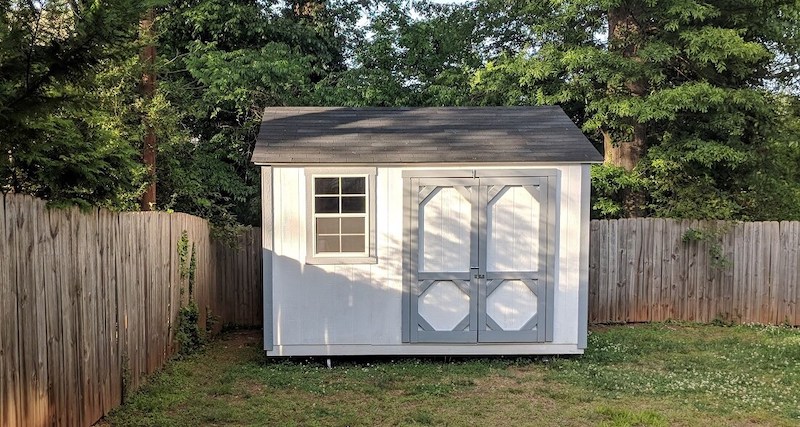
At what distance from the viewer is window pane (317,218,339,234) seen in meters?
7.42

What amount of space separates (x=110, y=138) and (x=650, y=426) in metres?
5.12

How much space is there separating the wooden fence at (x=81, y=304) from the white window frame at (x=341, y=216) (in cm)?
164

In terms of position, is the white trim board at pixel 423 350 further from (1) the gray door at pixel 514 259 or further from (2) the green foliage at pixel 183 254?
A: (2) the green foliage at pixel 183 254

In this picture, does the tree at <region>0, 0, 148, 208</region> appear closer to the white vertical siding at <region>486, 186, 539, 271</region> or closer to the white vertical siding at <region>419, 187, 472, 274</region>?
the white vertical siding at <region>419, 187, 472, 274</region>

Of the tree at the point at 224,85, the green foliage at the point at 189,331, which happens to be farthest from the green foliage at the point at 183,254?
the tree at the point at 224,85

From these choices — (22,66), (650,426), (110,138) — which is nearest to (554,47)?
(650,426)

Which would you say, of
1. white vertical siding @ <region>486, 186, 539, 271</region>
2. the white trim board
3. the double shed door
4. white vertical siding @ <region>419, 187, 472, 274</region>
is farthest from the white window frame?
white vertical siding @ <region>486, 186, 539, 271</region>

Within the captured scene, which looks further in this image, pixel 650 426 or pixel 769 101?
pixel 769 101

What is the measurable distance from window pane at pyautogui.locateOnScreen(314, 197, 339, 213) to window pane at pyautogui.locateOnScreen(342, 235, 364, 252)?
376 mm

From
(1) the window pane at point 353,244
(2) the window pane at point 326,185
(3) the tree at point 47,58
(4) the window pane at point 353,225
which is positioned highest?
(3) the tree at point 47,58

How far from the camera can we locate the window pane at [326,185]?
7.42 metres

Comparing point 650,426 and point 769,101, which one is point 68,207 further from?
point 769,101

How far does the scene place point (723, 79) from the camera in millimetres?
11969

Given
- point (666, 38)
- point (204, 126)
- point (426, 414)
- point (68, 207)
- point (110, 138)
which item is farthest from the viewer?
point (204, 126)
